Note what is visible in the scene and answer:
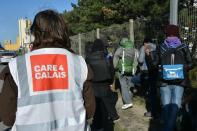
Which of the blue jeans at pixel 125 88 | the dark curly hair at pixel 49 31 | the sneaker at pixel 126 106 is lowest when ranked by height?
the sneaker at pixel 126 106

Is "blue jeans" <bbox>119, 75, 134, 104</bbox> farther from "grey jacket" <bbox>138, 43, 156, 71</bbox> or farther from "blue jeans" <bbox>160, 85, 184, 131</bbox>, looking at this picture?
"blue jeans" <bbox>160, 85, 184, 131</bbox>

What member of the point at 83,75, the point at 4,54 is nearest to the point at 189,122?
the point at 83,75

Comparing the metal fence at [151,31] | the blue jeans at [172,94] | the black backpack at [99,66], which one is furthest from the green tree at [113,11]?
the blue jeans at [172,94]

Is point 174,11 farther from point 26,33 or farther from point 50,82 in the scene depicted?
point 50,82

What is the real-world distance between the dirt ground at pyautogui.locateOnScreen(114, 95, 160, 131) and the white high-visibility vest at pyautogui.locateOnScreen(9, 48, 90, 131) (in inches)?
222

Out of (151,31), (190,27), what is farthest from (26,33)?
(151,31)

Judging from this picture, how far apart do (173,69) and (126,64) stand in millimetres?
3920

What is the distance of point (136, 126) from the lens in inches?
371

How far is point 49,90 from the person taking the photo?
11.8ft

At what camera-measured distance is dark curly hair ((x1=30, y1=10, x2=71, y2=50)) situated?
3601 millimetres

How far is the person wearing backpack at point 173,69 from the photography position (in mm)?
7391

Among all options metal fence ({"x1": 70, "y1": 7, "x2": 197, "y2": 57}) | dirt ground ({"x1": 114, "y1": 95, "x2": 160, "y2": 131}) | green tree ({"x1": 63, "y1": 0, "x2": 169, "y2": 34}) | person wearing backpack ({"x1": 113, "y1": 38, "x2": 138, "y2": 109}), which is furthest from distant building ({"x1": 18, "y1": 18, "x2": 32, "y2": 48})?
green tree ({"x1": 63, "y1": 0, "x2": 169, "y2": 34})

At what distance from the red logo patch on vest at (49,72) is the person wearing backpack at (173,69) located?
3960 mm

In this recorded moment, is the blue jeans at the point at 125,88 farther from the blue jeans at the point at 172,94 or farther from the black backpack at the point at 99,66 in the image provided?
the blue jeans at the point at 172,94
